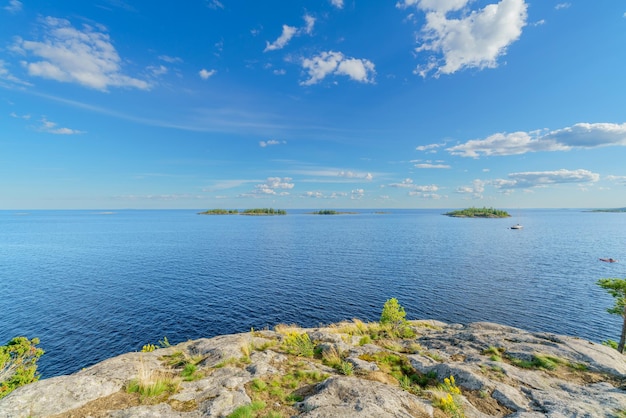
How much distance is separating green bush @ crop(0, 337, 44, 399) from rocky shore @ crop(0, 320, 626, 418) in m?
12.4

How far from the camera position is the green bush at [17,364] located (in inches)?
788

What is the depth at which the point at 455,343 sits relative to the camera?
20484 millimetres

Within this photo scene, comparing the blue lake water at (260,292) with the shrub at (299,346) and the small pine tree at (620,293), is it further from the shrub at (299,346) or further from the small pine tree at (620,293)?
the shrub at (299,346)

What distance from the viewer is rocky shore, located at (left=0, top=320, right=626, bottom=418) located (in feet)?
32.6

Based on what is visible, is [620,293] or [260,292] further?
[260,292]

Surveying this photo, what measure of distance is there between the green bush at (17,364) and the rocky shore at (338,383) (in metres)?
12.4

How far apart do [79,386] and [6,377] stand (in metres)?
18.2

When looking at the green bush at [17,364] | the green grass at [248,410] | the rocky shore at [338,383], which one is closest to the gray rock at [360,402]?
the rocky shore at [338,383]

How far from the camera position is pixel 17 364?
21391 millimetres

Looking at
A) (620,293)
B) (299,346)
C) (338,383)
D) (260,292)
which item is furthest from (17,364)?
(620,293)

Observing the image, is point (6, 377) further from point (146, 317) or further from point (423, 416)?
point (423, 416)

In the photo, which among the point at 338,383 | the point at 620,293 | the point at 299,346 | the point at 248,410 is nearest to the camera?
the point at 248,410

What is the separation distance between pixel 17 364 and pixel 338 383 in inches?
1067

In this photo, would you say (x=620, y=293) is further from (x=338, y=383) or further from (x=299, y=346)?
(x=338, y=383)
